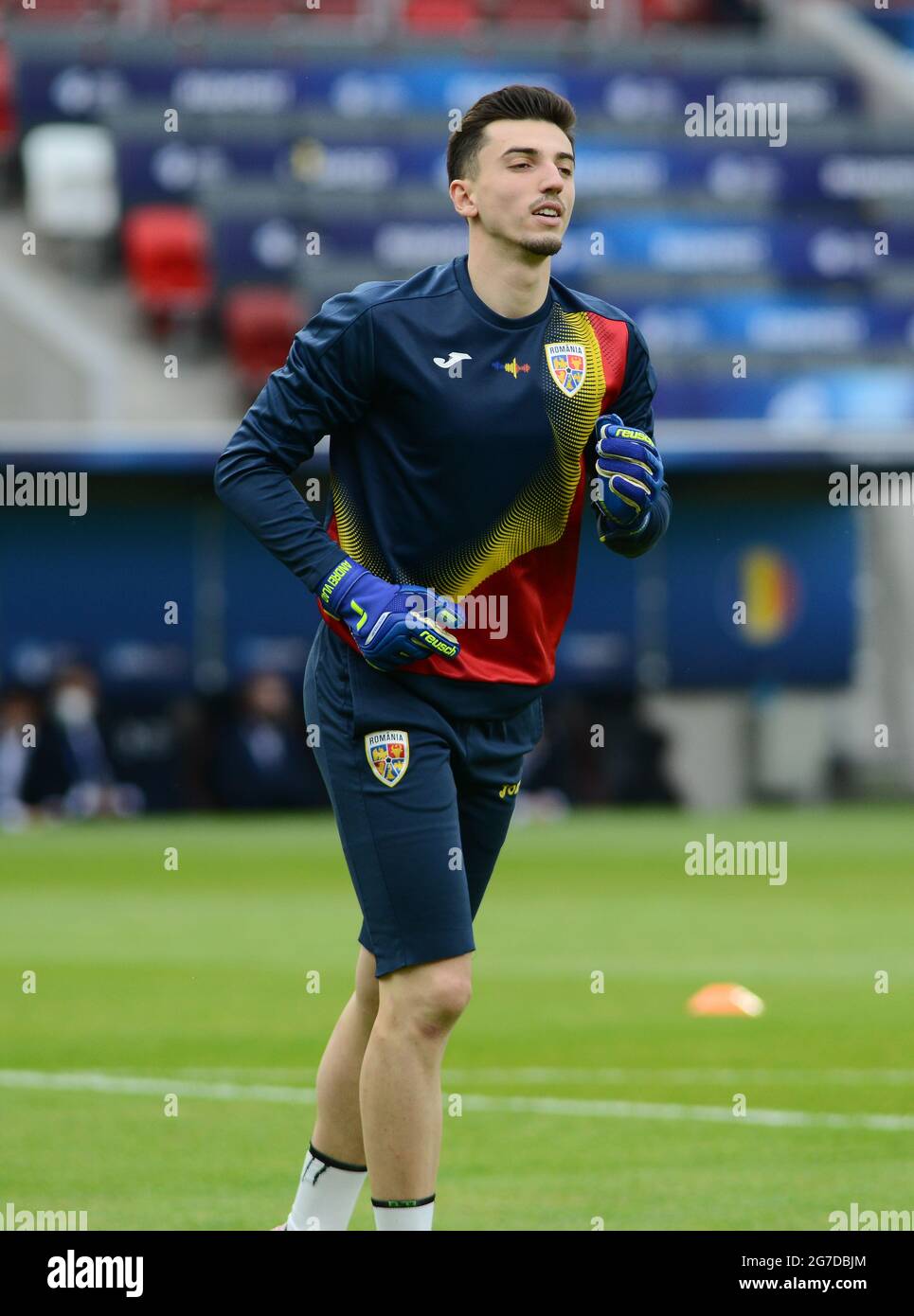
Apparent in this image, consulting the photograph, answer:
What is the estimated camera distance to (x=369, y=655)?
528 centimetres

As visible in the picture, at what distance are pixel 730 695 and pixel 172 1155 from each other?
21069mm

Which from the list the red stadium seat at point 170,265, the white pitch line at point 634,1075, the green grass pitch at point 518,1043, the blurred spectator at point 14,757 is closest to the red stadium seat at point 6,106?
the red stadium seat at point 170,265

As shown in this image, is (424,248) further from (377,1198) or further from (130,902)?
(377,1198)

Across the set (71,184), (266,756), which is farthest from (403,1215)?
(71,184)

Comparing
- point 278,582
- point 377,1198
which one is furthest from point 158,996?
point 278,582

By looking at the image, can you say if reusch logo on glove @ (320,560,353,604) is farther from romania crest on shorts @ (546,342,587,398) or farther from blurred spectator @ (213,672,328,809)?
blurred spectator @ (213,672,328,809)

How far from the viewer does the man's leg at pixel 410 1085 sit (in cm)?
525

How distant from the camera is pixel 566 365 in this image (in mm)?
5586

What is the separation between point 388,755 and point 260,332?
23021 millimetres

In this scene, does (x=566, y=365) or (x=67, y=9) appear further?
(x=67, y=9)

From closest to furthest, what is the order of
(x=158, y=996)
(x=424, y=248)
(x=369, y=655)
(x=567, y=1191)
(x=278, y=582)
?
(x=369, y=655), (x=567, y=1191), (x=158, y=996), (x=278, y=582), (x=424, y=248)

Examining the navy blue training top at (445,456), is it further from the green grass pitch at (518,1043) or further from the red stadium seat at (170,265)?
the red stadium seat at (170,265)

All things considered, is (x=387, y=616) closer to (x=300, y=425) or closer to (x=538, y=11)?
(x=300, y=425)

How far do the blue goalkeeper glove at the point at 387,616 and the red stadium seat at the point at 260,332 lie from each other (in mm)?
22493
